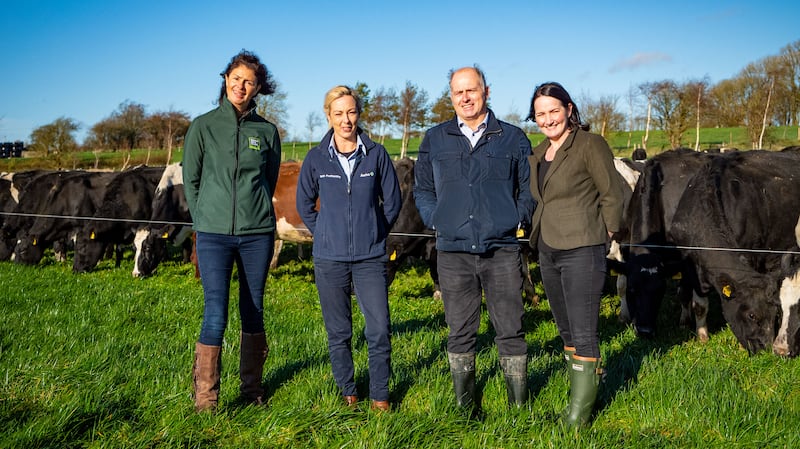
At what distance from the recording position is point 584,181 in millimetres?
3717

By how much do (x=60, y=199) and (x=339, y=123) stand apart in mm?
12234

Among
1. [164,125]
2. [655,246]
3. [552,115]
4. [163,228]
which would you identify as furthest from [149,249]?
[164,125]

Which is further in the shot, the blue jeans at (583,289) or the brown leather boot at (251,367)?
the brown leather boot at (251,367)

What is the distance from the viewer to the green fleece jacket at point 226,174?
3.87 m

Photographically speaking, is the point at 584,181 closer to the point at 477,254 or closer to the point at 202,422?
the point at 477,254

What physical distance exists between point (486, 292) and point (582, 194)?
85 centimetres

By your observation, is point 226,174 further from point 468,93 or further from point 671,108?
point 671,108

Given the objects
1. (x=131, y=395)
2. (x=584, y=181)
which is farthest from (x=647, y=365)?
(x=131, y=395)

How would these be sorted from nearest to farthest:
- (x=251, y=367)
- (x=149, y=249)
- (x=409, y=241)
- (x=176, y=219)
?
1. (x=251, y=367)
2. (x=409, y=241)
3. (x=149, y=249)
4. (x=176, y=219)

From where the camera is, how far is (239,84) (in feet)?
13.0

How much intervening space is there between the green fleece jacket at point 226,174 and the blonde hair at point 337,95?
480mm

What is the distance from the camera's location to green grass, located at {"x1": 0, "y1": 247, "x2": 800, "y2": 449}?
3.43 metres

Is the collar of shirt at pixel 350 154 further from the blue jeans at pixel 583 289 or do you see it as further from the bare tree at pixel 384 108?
the bare tree at pixel 384 108

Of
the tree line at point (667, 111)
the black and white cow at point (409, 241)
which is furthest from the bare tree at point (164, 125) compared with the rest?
the black and white cow at point (409, 241)
